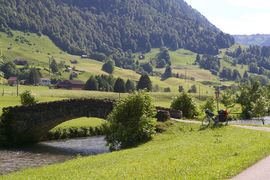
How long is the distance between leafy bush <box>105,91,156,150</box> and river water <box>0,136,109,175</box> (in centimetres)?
550

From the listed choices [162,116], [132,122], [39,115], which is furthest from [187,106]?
[132,122]

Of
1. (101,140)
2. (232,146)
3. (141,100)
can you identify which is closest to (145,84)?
(101,140)

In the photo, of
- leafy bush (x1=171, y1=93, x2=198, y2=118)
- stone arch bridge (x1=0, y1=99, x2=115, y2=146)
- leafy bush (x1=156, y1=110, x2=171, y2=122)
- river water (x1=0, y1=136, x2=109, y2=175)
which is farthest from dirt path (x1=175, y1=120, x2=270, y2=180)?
leafy bush (x1=171, y1=93, x2=198, y2=118)

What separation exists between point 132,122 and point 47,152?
46.5ft

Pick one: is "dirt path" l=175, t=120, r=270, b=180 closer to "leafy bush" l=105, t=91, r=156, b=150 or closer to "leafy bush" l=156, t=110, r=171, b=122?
"leafy bush" l=105, t=91, r=156, b=150

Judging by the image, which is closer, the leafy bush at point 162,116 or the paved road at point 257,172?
the paved road at point 257,172

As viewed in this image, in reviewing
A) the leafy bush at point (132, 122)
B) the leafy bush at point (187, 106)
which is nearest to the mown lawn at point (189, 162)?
the leafy bush at point (132, 122)

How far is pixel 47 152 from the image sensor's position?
62.9 m

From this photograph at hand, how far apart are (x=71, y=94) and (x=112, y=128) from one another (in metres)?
102

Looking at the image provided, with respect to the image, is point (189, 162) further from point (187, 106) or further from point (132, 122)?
point (187, 106)

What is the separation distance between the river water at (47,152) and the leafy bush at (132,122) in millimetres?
5501

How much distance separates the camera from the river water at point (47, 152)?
5297cm

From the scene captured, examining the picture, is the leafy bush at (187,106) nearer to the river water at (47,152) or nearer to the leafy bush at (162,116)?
the river water at (47,152)

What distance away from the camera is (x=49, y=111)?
240ft
